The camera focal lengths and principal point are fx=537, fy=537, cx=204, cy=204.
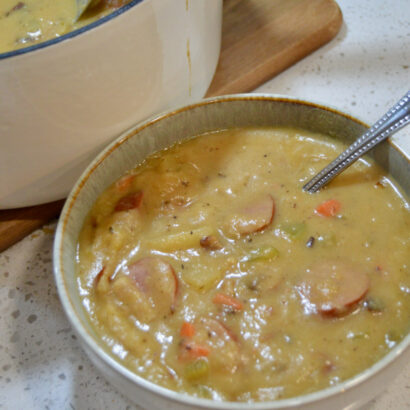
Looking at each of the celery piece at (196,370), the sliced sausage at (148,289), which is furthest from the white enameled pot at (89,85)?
the celery piece at (196,370)

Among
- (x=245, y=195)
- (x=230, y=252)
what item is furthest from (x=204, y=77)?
(x=230, y=252)

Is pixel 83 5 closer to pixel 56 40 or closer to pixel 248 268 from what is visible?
pixel 56 40

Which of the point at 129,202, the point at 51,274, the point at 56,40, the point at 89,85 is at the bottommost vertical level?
the point at 51,274

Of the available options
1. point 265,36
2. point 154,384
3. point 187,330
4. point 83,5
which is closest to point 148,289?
point 187,330

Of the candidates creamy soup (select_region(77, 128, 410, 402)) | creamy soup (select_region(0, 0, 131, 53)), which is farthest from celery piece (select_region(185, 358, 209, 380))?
creamy soup (select_region(0, 0, 131, 53))

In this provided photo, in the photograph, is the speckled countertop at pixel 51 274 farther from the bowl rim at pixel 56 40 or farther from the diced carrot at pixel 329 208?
the bowl rim at pixel 56 40

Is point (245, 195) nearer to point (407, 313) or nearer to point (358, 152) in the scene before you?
point (358, 152)
